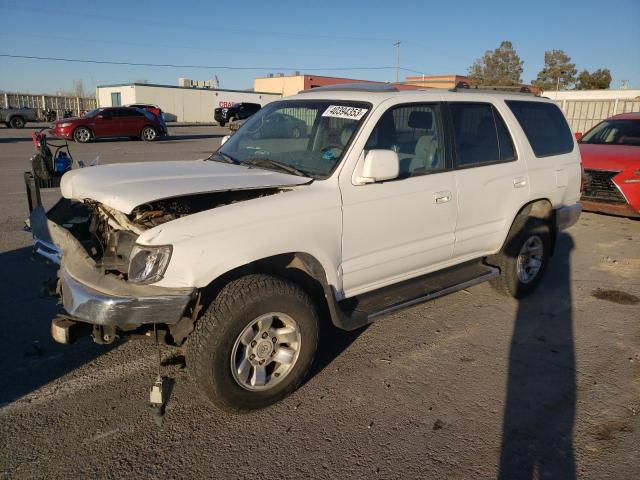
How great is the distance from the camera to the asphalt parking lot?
9.15 feet

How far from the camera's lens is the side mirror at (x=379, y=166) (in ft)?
11.2

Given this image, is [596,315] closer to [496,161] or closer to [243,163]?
[496,161]

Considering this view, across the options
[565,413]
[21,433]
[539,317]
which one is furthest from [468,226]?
[21,433]

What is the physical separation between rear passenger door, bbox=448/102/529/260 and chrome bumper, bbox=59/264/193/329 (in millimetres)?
2519

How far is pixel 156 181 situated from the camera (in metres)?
3.29

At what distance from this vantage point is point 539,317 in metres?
4.81

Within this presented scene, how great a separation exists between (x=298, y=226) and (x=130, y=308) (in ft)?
3.62

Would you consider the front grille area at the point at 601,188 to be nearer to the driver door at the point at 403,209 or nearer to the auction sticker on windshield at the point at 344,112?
the driver door at the point at 403,209

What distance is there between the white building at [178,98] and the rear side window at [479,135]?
4511 cm

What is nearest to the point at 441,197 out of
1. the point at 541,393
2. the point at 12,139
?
the point at 541,393

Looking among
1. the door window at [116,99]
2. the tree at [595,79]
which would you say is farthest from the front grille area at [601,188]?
the tree at [595,79]

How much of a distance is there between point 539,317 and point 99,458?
3.90 m

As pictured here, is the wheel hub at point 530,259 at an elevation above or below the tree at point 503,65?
below

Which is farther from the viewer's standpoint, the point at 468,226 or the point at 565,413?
the point at 468,226
